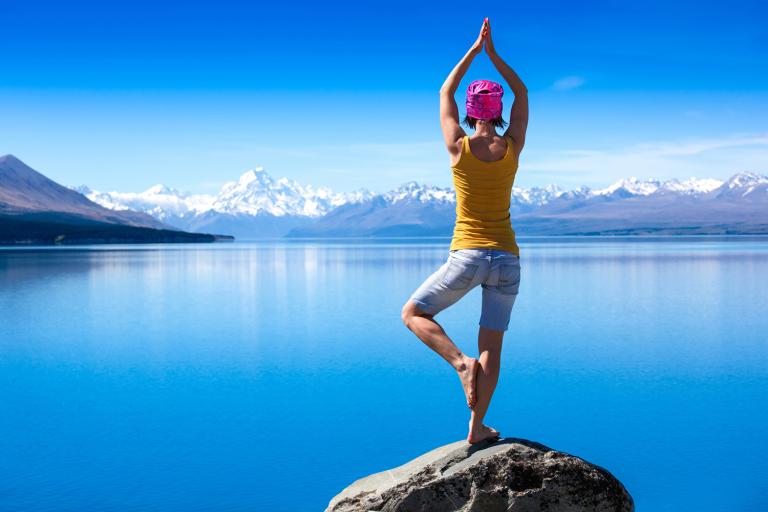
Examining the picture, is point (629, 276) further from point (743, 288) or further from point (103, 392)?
point (103, 392)

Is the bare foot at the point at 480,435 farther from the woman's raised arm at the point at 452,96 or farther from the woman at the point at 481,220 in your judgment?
the woman's raised arm at the point at 452,96

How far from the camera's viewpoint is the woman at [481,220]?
735 centimetres

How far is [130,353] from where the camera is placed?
2597 centimetres

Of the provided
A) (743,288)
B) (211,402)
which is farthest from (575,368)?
(743,288)

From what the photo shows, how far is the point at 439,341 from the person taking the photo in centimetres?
764

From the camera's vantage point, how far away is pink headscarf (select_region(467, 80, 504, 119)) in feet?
24.8

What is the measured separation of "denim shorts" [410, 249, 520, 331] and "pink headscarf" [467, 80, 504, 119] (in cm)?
136

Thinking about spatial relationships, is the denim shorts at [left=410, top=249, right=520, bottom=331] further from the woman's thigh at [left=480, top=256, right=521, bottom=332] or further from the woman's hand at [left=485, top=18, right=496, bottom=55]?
the woman's hand at [left=485, top=18, right=496, bottom=55]

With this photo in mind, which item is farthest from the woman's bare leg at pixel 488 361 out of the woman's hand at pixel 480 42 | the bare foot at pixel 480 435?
the woman's hand at pixel 480 42

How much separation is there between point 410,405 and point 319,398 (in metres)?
2.36

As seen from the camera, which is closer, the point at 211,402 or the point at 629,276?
the point at 211,402

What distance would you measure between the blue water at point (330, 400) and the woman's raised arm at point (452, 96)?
7.08 metres

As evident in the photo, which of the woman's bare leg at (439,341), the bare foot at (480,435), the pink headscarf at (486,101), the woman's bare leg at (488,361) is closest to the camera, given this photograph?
the pink headscarf at (486,101)

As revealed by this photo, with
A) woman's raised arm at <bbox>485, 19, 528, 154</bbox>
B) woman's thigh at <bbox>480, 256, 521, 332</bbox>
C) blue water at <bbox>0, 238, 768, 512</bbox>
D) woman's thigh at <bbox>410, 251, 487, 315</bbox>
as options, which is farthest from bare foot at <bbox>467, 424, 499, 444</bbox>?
blue water at <bbox>0, 238, 768, 512</bbox>
